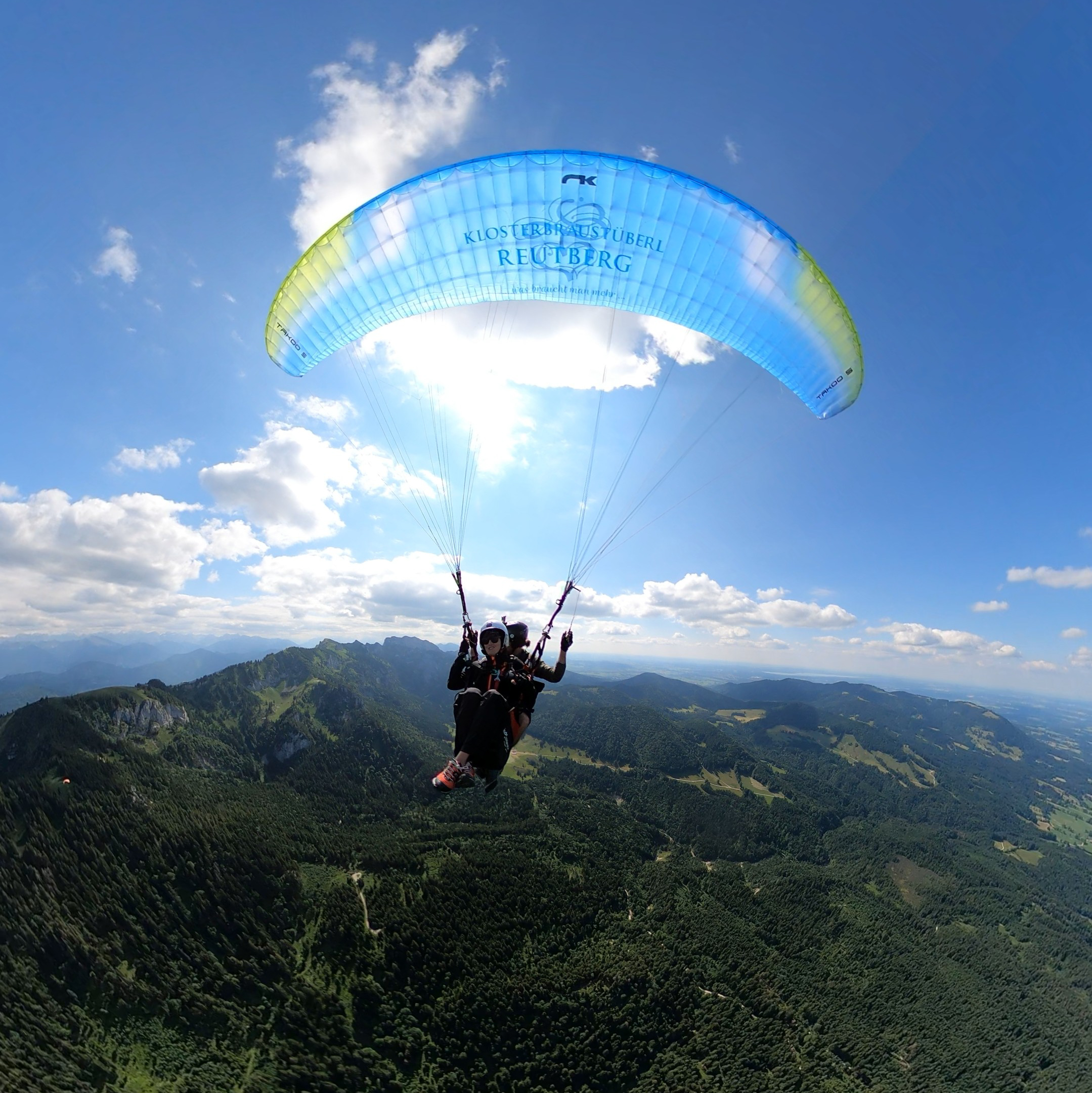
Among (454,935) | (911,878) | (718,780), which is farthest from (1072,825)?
(454,935)

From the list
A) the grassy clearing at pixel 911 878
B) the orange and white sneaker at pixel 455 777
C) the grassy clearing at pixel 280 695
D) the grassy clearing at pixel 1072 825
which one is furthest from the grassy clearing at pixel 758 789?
the orange and white sneaker at pixel 455 777

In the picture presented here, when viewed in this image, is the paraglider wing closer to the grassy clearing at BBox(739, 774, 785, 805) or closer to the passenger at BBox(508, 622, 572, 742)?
the passenger at BBox(508, 622, 572, 742)

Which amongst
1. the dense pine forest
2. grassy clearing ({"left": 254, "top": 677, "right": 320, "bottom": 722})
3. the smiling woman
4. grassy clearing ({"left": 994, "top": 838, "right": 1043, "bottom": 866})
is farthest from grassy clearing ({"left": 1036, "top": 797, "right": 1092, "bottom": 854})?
grassy clearing ({"left": 254, "top": 677, "right": 320, "bottom": 722})

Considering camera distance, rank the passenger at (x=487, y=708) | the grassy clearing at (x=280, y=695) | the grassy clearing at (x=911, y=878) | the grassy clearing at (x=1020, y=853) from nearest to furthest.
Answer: the passenger at (x=487, y=708), the grassy clearing at (x=911, y=878), the grassy clearing at (x=280, y=695), the grassy clearing at (x=1020, y=853)

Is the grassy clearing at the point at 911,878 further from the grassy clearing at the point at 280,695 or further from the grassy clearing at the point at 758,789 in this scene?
the grassy clearing at the point at 280,695

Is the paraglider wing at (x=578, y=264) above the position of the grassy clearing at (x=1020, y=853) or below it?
above

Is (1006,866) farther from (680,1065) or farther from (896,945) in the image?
(680,1065)

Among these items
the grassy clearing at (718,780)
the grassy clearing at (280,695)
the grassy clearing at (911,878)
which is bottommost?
the grassy clearing at (911,878)

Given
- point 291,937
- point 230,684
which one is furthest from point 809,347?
point 230,684
